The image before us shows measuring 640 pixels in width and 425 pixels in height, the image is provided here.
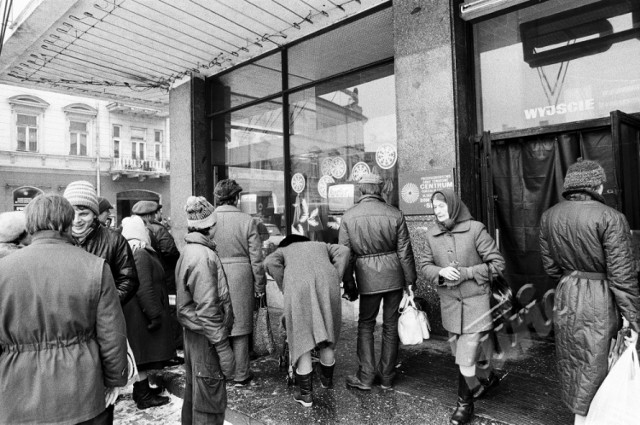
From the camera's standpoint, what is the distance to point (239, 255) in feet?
14.8

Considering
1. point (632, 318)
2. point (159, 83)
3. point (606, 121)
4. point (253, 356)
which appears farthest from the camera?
point (159, 83)

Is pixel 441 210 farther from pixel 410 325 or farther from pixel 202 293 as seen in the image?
pixel 202 293

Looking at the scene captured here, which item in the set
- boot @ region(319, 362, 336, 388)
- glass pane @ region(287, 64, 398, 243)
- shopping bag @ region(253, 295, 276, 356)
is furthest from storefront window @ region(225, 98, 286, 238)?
boot @ region(319, 362, 336, 388)

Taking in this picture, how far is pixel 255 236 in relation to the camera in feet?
14.7

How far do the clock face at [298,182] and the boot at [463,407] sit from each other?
4.62 metres

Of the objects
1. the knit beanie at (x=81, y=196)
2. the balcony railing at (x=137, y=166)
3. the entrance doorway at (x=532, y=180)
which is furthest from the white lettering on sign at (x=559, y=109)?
the balcony railing at (x=137, y=166)

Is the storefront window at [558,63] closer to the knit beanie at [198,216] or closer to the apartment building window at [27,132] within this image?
the knit beanie at [198,216]

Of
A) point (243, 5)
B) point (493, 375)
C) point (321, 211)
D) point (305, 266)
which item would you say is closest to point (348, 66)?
point (243, 5)

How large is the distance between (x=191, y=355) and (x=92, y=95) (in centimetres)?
875

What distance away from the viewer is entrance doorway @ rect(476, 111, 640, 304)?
14.9 ft

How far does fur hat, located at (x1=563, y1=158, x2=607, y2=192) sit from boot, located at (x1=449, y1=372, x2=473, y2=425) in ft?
5.51

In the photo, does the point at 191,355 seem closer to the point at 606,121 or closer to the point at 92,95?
the point at 606,121

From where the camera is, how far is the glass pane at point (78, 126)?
24.8 meters

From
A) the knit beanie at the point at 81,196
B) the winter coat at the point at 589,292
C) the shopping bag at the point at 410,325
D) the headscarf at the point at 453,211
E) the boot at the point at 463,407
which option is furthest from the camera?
the shopping bag at the point at 410,325
